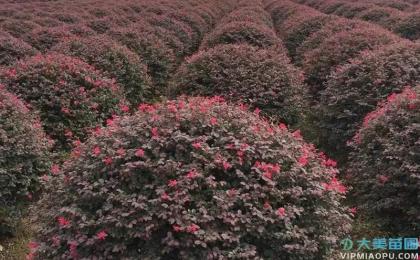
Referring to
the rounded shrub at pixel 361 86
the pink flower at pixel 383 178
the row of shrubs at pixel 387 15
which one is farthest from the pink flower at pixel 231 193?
the row of shrubs at pixel 387 15

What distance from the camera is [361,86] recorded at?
7238 millimetres

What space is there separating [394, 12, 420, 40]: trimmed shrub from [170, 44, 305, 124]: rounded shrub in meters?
6.26

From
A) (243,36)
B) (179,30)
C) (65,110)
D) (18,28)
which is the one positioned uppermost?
(179,30)

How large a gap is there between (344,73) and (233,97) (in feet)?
6.21

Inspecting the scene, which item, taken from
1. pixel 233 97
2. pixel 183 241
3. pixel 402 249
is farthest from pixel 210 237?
pixel 233 97

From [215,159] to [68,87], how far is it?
4.70 m

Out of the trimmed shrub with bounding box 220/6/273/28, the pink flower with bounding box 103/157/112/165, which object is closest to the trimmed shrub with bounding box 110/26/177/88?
the trimmed shrub with bounding box 220/6/273/28

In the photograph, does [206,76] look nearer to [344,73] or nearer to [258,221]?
[344,73]

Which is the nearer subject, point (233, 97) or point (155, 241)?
point (155, 241)

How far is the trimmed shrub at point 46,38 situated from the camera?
12.3 m

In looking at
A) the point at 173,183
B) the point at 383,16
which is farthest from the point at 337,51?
the point at 383,16

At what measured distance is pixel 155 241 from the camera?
3299 mm

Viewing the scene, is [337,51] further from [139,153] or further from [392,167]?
[139,153]

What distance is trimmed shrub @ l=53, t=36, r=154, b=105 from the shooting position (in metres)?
9.37
